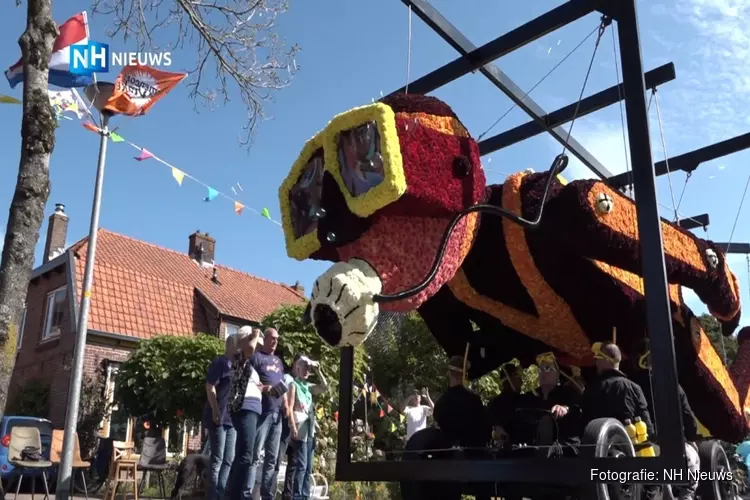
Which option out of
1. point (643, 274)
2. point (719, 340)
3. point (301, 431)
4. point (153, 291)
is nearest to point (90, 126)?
point (301, 431)

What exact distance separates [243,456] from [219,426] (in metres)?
0.45

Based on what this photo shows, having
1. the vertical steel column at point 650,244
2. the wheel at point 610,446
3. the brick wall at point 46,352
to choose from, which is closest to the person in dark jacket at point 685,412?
the wheel at point 610,446

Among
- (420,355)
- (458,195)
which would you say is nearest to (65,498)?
(458,195)

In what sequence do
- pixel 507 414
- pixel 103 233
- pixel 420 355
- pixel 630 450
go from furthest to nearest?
pixel 103 233
pixel 420 355
pixel 507 414
pixel 630 450

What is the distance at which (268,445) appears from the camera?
18.9ft

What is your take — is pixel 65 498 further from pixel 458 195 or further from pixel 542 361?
pixel 458 195

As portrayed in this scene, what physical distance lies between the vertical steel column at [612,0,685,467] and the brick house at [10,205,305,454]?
13.5m

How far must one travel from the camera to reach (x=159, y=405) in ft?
42.5

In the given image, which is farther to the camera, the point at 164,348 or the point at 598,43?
the point at 164,348

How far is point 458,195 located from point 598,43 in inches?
47.8

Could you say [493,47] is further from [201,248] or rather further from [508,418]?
[201,248]

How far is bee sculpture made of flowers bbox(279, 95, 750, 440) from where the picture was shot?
326 centimetres

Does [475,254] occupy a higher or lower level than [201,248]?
lower

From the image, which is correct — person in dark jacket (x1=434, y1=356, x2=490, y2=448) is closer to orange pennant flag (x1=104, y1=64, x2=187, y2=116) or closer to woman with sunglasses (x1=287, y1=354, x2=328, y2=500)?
woman with sunglasses (x1=287, y1=354, x2=328, y2=500)
